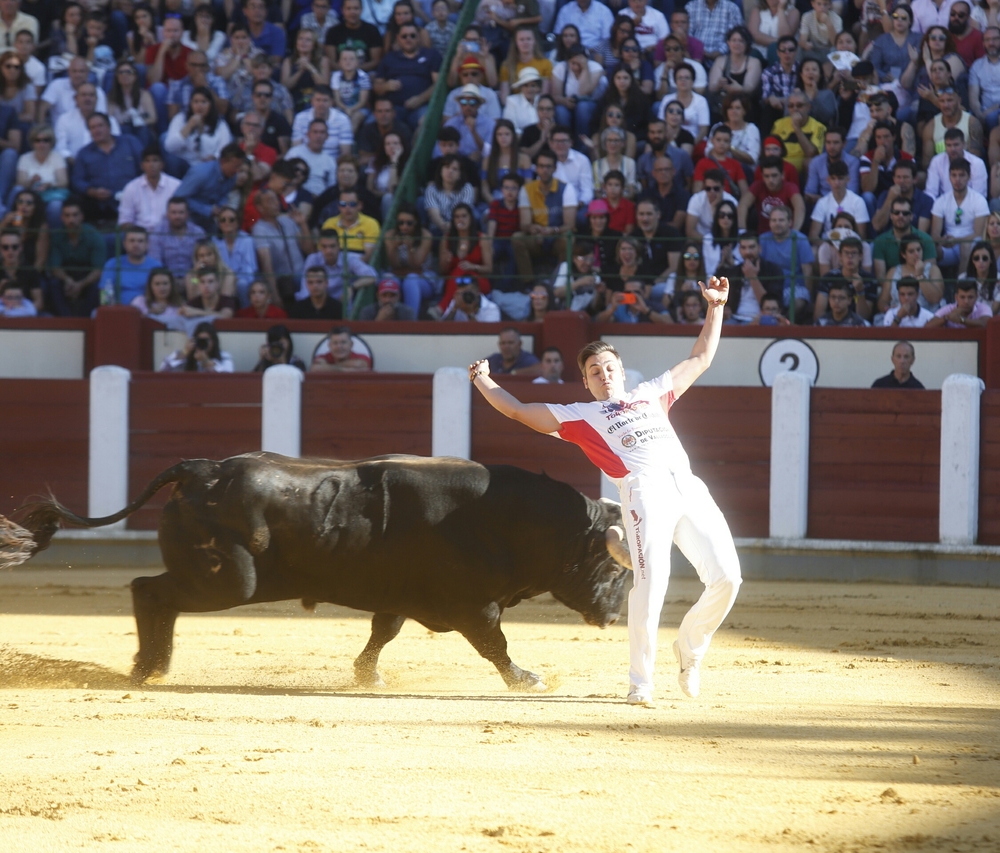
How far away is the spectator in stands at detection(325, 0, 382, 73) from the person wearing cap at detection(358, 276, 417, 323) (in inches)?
105

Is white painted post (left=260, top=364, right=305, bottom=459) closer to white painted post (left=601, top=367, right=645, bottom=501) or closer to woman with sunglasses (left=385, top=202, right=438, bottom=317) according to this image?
woman with sunglasses (left=385, top=202, right=438, bottom=317)

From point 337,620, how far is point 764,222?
4.58m

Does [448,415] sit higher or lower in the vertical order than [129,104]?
lower

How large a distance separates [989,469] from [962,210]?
2050 millimetres

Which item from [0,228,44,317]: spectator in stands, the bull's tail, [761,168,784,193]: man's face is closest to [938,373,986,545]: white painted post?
[761,168,784,193]: man's face

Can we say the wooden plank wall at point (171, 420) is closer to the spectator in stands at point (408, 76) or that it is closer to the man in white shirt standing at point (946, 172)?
the spectator in stands at point (408, 76)

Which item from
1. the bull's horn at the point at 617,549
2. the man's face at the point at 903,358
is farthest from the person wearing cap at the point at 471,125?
the bull's horn at the point at 617,549

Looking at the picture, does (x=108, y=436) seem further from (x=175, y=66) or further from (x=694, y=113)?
(x=694, y=113)

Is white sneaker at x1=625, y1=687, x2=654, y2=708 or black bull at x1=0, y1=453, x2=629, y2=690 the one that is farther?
black bull at x1=0, y1=453, x2=629, y2=690

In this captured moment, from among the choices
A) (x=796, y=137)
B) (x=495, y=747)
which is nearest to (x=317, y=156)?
(x=796, y=137)

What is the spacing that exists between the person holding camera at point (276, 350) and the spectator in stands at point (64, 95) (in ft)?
9.69

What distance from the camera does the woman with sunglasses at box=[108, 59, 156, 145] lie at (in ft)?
37.0

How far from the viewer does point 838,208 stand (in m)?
9.98

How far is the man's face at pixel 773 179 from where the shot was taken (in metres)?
10.0
